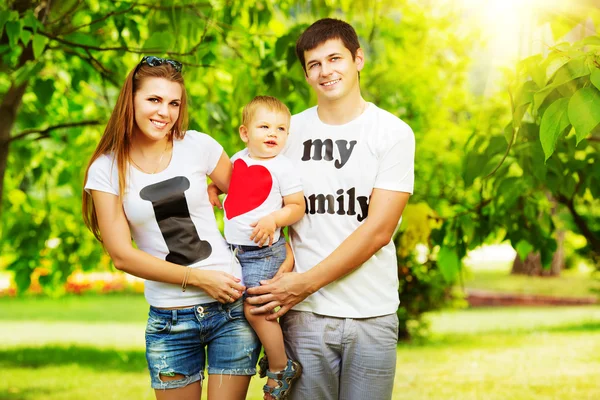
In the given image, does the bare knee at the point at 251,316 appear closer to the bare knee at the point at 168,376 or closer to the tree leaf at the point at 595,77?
the bare knee at the point at 168,376

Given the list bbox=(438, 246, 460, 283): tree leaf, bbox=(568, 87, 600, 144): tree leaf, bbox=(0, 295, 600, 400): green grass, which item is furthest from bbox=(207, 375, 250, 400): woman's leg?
bbox=(0, 295, 600, 400): green grass

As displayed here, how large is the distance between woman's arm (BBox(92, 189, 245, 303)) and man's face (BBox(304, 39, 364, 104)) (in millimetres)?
707

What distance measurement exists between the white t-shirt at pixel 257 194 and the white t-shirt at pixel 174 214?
0.06m

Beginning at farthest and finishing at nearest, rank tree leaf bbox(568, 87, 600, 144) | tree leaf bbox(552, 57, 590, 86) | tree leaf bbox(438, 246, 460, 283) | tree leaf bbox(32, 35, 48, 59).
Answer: tree leaf bbox(438, 246, 460, 283) → tree leaf bbox(32, 35, 48, 59) → tree leaf bbox(552, 57, 590, 86) → tree leaf bbox(568, 87, 600, 144)

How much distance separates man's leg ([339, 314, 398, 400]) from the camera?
250cm

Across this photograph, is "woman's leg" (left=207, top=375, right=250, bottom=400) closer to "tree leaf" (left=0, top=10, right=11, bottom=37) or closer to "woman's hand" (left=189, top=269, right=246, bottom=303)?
"woman's hand" (left=189, top=269, right=246, bottom=303)

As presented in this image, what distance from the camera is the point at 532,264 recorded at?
18.2m

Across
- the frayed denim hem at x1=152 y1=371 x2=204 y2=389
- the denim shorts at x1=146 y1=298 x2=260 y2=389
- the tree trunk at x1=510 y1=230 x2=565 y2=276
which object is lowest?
the tree trunk at x1=510 y1=230 x2=565 y2=276

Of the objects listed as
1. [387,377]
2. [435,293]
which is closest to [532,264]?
[435,293]

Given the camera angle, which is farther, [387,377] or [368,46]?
[368,46]

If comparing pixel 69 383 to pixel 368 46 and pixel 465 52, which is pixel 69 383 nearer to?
pixel 368 46

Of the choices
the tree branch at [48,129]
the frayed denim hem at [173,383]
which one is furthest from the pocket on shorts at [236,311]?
the tree branch at [48,129]

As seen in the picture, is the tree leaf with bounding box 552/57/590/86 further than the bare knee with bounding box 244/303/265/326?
No

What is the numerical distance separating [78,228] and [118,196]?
172 inches
